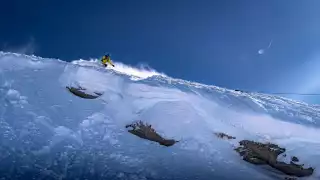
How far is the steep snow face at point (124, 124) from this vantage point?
11211 mm

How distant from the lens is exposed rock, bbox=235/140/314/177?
41.5 ft

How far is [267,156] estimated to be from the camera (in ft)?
43.0

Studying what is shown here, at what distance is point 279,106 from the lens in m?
16.8

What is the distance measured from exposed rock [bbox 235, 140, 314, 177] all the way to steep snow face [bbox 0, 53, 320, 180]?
12.8 inches

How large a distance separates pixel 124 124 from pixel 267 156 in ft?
17.3

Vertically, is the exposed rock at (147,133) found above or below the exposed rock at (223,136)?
below

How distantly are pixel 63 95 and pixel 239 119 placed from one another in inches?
278

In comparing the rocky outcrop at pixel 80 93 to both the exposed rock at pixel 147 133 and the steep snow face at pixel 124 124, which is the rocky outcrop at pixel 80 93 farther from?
the exposed rock at pixel 147 133

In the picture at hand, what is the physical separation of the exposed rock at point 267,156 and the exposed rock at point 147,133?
2595mm

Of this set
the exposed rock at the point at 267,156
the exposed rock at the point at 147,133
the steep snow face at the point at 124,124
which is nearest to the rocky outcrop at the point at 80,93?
the steep snow face at the point at 124,124

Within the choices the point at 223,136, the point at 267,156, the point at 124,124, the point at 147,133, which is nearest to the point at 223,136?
the point at 223,136

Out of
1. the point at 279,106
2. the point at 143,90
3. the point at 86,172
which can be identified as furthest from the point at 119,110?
the point at 279,106

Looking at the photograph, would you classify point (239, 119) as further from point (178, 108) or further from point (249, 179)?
point (249, 179)

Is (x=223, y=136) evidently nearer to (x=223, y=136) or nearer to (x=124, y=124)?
(x=223, y=136)
